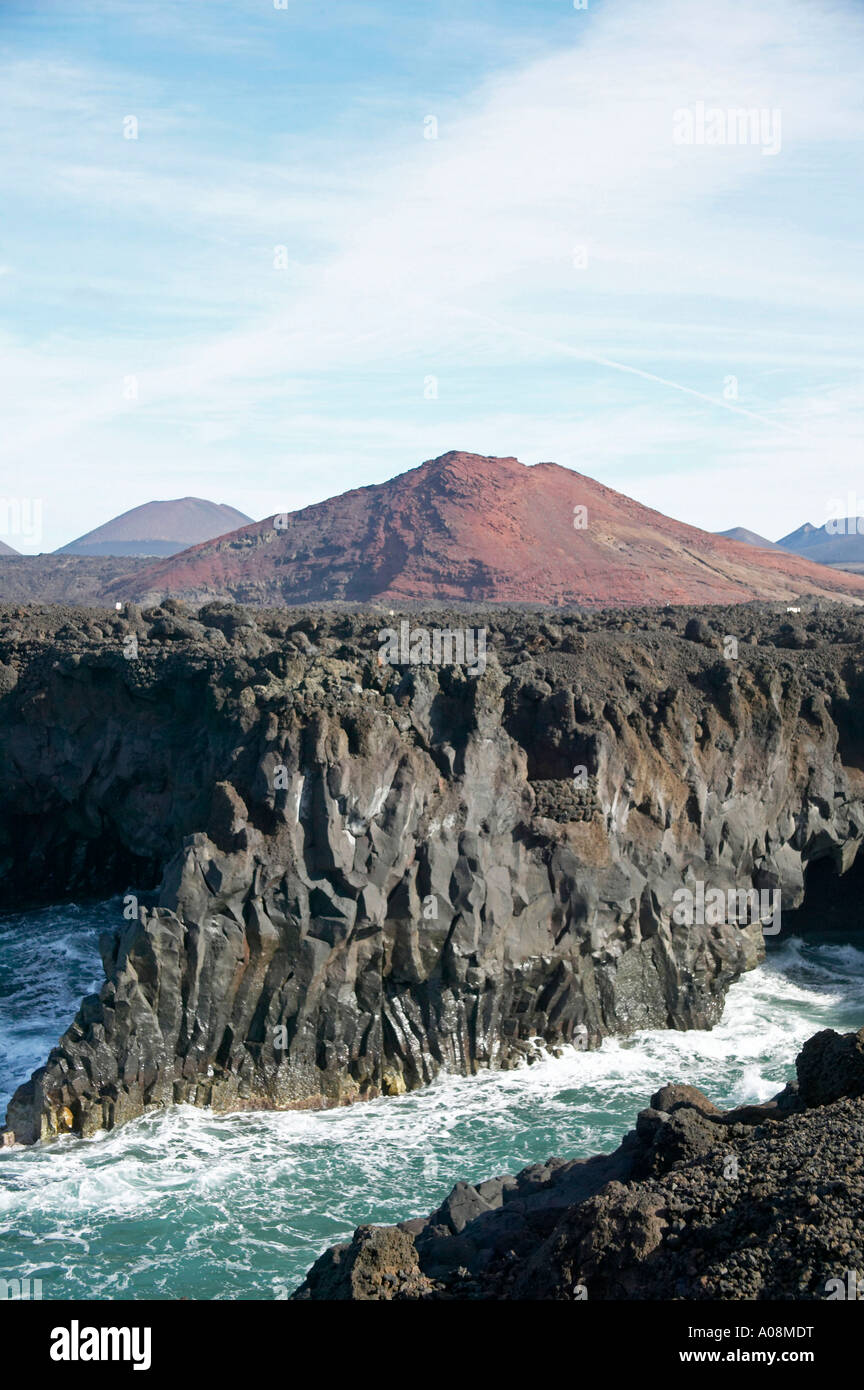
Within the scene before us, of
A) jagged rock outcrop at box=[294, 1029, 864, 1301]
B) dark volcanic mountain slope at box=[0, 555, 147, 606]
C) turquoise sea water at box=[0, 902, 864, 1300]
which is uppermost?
dark volcanic mountain slope at box=[0, 555, 147, 606]

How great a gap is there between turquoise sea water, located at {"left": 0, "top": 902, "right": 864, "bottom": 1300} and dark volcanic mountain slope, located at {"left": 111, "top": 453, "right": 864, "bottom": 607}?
2596 inches

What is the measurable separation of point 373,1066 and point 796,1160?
16633 millimetres

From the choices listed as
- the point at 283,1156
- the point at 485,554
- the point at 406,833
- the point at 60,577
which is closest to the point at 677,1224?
the point at 283,1156

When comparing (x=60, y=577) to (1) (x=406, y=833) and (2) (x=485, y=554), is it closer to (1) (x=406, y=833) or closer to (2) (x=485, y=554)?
(2) (x=485, y=554)

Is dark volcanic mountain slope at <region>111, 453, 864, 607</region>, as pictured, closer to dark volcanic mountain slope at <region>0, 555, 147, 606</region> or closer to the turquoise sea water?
dark volcanic mountain slope at <region>0, 555, 147, 606</region>

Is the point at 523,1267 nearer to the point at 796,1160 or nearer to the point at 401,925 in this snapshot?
the point at 796,1160

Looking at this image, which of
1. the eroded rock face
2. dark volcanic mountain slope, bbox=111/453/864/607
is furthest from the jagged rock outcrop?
dark volcanic mountain slope, bbox=111/453/864/607

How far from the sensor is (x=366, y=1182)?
1045 inches

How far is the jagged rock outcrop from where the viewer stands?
1409 centimetres

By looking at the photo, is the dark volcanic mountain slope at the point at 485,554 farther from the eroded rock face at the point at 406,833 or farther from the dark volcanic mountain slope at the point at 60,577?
the eroded rock face at the point at 406,833

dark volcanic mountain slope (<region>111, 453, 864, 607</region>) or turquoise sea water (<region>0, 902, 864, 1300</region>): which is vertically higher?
dark volcanic mountain slope (<region>111, 453, 864, 607</region>)

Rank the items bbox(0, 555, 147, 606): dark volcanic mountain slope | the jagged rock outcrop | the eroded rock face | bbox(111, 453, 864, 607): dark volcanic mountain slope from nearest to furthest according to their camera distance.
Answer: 1. the jagged rock outcrop
2. the eroded rock face
3. bbox(111, 453, 864, 607): dark volcanic mountain slope
4. bbox(0, 555, 147, 606): dark volcanic mountain slope

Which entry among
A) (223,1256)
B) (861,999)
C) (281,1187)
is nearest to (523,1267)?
(223,1256)

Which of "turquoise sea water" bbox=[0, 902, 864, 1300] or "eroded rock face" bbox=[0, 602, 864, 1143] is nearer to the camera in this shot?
"turquoise sea water" bbox=[0, 902, 864, 1300]
